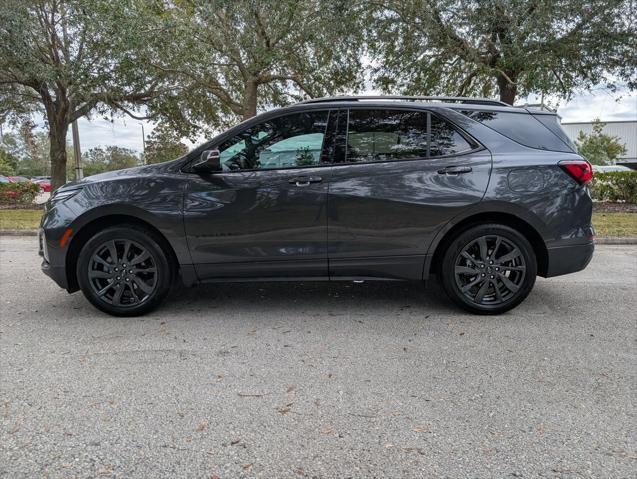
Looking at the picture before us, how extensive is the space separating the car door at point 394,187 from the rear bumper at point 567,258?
0.86 meters

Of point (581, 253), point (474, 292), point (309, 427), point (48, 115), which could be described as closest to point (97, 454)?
point (309, 427)

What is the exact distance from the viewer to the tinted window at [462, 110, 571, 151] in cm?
418

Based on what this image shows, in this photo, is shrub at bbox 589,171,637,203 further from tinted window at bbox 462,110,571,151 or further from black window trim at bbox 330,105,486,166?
black window trim at bbox 330,105,486,166

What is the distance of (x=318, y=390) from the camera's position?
9.25 feet

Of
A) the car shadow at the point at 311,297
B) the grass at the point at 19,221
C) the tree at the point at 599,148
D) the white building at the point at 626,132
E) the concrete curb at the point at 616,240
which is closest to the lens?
the car shadow at the point at 311,297

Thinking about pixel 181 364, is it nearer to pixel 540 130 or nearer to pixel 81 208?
pixel 81 208

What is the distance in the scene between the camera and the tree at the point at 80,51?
37.6 ft

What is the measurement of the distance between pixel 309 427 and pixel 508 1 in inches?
435

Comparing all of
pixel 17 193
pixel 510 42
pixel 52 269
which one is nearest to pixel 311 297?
pixel 52 269

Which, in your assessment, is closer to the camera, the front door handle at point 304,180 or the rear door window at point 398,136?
the front door handle at point 304,180

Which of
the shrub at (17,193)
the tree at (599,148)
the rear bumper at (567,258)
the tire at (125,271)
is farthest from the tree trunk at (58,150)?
the tree at (599,148)

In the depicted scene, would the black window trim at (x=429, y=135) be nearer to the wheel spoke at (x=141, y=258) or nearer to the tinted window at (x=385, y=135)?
the tinted window at (x=385, y=135)

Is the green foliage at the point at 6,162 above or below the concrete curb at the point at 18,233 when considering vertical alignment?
above

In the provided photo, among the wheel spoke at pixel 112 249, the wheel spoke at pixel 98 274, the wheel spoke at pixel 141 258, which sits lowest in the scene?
the wheel spoke at pixel 98 274
